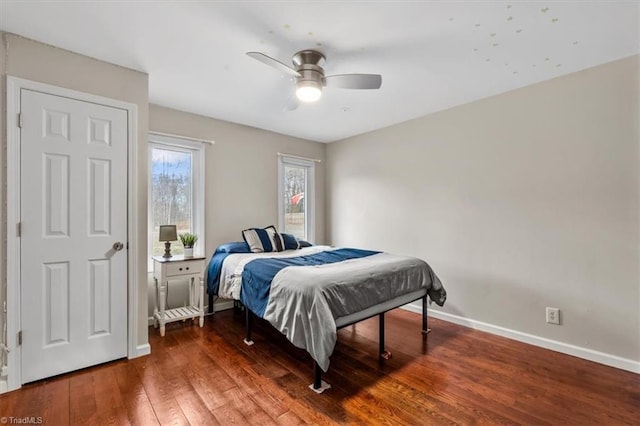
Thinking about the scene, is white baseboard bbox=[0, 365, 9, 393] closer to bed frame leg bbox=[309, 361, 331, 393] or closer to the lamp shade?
the lamp shade

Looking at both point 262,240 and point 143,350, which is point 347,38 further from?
point 143,350

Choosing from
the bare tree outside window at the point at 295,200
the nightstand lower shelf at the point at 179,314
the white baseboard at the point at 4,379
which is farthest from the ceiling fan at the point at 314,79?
the white baseboard at the point at 4,379

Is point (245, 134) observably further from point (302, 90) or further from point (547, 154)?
point (547, 154)

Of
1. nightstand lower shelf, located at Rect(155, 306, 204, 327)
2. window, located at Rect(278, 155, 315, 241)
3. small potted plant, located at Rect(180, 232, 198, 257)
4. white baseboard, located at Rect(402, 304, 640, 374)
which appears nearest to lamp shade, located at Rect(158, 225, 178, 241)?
small potted plant, located at Rect(180, 232, 198, 257)

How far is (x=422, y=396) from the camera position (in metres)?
2.00

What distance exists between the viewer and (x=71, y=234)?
2252 millimetres

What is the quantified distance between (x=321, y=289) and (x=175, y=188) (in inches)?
96.2

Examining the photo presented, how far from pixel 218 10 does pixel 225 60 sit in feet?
1.92

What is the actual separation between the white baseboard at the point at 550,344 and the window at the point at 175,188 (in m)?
3.12

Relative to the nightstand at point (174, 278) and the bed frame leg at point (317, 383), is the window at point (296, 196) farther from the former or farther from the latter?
the bed frame leg at point (317, 383)

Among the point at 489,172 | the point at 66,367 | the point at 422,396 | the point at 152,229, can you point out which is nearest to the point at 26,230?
the point at 66,367

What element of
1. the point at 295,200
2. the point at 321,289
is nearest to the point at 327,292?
the point at 321,289

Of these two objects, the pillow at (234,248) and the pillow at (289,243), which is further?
the pillow at (289,243)

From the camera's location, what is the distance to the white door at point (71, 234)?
211cm
